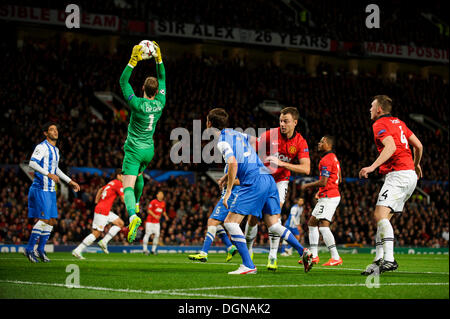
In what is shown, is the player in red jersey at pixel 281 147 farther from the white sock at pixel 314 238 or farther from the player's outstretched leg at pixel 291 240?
the white sock at pixel 314 238

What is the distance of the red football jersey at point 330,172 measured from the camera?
39.9ft

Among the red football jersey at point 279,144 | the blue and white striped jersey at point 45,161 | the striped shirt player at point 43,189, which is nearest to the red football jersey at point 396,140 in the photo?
the red football jersey at point 279,144

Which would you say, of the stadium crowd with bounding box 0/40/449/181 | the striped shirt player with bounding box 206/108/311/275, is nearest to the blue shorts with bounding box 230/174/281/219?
Result: the striped shirt player with bounding box 206/108/311/275

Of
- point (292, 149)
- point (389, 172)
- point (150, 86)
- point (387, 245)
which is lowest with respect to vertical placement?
point (387, 245)

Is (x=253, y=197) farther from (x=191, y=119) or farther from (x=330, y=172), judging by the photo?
(x=191, y=119)

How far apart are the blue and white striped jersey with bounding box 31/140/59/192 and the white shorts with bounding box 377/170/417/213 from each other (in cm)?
634

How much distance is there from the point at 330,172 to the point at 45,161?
5.59 m

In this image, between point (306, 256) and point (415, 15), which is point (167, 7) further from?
point (306, 256)

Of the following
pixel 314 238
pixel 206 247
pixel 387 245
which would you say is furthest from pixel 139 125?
pixel 314 238

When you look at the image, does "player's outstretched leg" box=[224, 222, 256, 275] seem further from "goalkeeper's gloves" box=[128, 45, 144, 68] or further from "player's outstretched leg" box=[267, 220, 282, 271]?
"goalkeeper's gloves" box=[128, 45, 144, 68]

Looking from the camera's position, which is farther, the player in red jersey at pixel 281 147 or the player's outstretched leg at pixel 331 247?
the player's outstretched leg at pixel 331 247

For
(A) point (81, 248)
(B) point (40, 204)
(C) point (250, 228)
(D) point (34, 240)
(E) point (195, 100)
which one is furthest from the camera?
(E) point (195, 100)

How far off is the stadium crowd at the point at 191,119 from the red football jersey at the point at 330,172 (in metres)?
11.8

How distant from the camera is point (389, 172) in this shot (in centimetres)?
928
